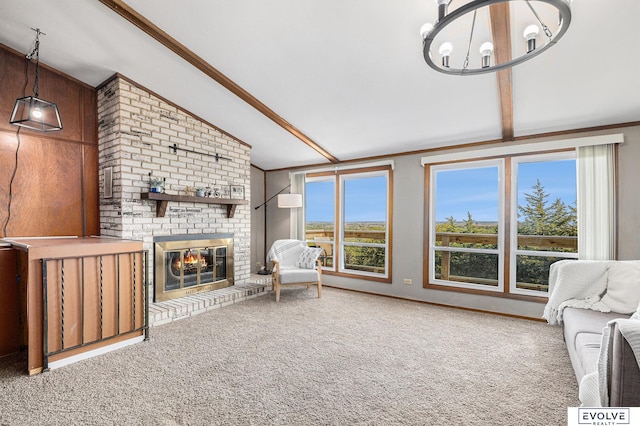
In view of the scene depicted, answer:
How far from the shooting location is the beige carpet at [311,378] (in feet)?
6.14

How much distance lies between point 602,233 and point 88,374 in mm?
5049

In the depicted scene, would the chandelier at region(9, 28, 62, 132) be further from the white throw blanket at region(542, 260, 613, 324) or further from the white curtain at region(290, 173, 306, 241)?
the white throw blanket at region(542, 260, 613, 324)

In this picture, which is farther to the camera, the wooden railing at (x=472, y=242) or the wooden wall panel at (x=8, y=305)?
the wooden railing at (x=472, y=242)

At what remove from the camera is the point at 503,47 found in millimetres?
2354

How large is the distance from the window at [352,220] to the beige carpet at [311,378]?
5.67 feet

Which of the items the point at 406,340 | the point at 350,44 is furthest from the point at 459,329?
the point at 350,44

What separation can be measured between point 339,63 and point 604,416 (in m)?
2.98

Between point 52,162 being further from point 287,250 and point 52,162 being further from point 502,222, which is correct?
point 502,222

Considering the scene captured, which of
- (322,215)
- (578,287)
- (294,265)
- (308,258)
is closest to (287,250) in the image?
(294,265)

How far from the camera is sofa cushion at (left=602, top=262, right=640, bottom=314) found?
2.49 m

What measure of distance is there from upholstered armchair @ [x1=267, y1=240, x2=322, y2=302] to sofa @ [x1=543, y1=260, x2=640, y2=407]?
2831mm

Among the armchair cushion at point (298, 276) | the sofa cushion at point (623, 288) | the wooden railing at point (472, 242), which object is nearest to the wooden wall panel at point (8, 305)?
the armchair cushion at point (298, 276)

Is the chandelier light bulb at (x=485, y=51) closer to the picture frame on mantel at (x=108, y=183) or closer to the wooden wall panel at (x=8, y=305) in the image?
the picture frame on mantel at (x=108, y=183)

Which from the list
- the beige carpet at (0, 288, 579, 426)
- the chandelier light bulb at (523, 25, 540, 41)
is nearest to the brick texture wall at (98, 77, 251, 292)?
the beige carpet at (0, 288, 579, 426)
